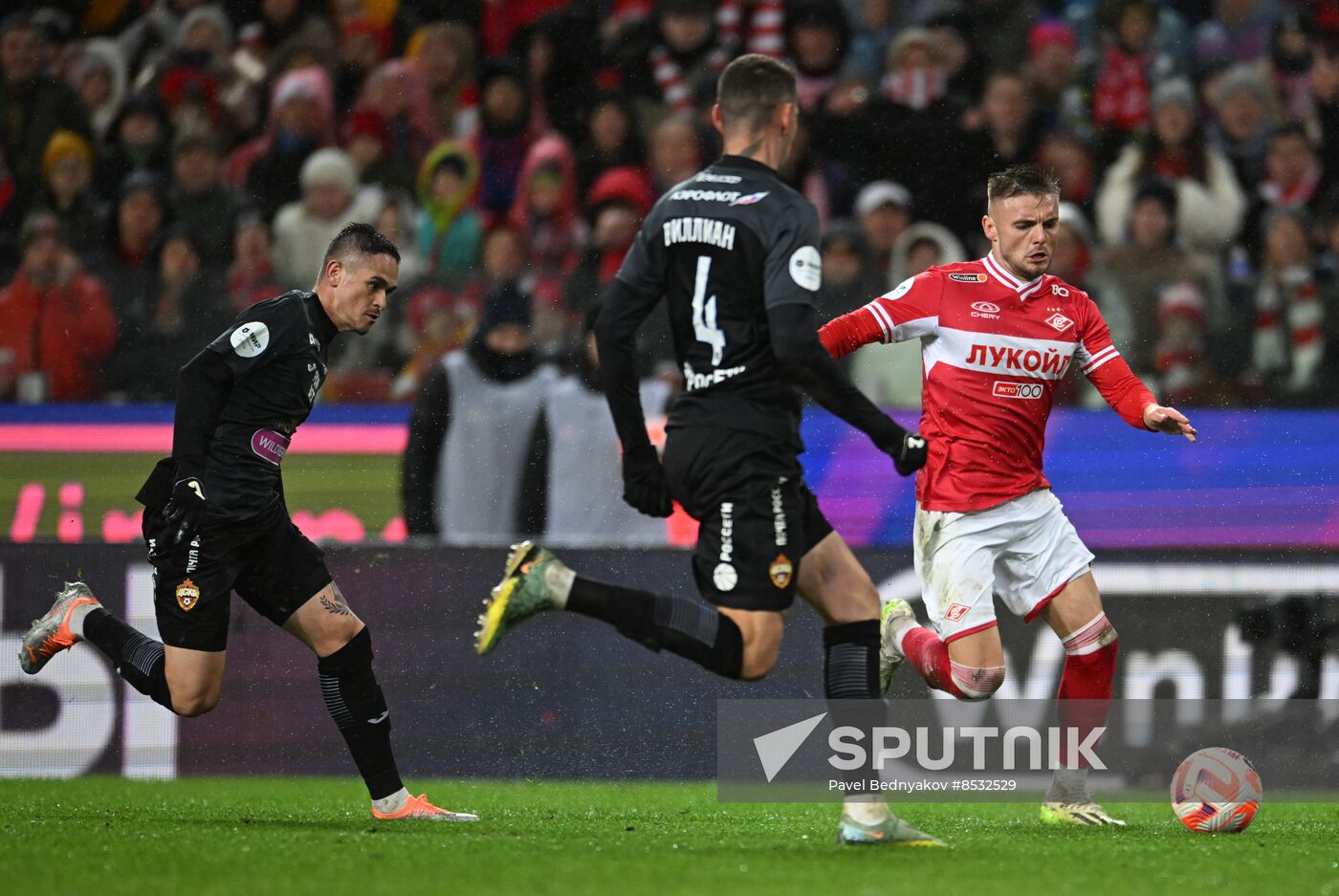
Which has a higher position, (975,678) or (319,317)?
(319,317)

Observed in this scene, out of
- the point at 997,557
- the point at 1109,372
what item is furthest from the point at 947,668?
the point at 1109,372

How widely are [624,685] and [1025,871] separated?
3183mm

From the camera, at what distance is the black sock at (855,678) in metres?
4.87

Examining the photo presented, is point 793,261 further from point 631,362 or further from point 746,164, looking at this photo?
point 631,362

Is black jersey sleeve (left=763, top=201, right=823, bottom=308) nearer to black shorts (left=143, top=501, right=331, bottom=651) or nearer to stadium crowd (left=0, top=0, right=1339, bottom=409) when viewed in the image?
black shorts (left=143, top=501, right=331, bottom=651)

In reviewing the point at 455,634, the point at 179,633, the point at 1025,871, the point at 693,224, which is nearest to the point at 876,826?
the point at 1025,871

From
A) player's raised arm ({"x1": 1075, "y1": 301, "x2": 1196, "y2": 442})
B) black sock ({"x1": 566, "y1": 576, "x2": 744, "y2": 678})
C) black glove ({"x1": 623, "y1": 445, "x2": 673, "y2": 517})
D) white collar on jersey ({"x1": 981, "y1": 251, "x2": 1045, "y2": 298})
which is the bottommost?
black sock ({"x1": 566, "y1": 576, "x2": 744, "y2": 678})

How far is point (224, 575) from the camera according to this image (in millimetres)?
5605

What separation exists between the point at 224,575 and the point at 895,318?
2.53 m

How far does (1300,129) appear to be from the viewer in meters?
9.45

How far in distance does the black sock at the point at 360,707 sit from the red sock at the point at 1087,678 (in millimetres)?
2486

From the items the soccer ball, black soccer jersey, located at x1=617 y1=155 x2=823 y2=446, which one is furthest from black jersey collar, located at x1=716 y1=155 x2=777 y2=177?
the soccer ball

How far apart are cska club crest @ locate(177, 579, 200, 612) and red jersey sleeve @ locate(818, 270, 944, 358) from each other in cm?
235

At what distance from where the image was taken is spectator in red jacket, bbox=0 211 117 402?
8062mm
